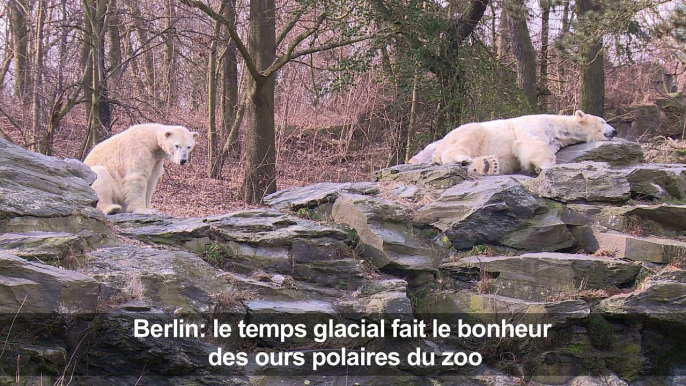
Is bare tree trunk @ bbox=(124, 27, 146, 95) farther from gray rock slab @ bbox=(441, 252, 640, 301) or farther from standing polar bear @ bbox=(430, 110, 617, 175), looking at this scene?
gray rock slab @ bbox=(441, 252, 640, 301)

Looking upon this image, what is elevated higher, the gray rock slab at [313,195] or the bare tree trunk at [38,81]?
the bare tree trunk at [38,81]

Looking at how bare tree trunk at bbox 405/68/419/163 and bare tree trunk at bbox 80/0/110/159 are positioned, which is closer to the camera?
bare tree trunk at bbox 80/0/110/159

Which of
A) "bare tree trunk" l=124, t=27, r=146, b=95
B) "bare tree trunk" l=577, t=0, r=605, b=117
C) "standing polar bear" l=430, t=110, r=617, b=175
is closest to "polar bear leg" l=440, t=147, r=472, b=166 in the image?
"standing polar bear" l=430, t=110, r=617, b=175

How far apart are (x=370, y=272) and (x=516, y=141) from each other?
3.43m

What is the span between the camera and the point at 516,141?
887cm

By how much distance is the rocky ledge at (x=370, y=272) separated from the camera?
4.86m

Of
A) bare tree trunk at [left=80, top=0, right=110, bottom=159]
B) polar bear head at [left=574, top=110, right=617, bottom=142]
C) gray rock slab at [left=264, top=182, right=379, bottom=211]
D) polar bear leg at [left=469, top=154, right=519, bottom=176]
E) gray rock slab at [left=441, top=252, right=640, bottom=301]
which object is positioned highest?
bare tree trunk at [left=80, top=0, right=110, bottom=159]

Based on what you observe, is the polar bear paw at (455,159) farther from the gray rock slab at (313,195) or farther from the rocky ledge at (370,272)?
the gray rock slab at (313,195)

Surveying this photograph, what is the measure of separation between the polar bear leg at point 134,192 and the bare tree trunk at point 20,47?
7.23 meters

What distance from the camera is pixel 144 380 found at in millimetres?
4926

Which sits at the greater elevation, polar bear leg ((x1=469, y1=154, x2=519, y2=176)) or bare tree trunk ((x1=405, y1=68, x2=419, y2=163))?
bare tree trunk ((x1=405, y1=68, x2=419, y2=163))

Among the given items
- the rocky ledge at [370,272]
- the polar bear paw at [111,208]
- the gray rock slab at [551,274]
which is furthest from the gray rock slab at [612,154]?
the polar bear paw at [111,208]

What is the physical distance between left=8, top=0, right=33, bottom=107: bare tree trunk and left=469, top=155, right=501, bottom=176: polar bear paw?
33.3 feet

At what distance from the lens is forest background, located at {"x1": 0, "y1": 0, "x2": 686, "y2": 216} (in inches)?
447
